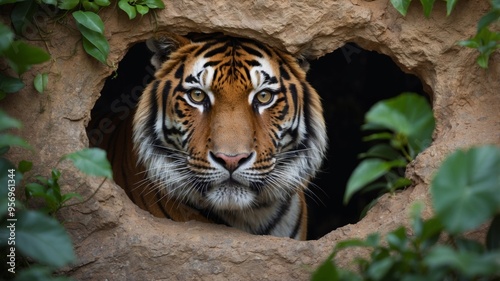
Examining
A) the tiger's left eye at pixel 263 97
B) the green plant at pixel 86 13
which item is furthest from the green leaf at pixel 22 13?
the tiger's left eye at pixel 263 97

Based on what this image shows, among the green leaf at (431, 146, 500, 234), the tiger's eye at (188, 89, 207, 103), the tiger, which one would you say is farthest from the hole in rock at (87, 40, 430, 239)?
the green leaf at (431, 146, 500, 234)

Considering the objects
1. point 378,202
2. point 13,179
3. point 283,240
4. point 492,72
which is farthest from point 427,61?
point 13,179

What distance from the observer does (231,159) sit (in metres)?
3.61

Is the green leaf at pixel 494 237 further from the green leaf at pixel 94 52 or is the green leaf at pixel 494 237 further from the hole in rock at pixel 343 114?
the hole in rock at pixel 343 114

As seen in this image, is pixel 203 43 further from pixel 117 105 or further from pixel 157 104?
pixel 117 105

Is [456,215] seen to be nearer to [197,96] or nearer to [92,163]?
[92,163]

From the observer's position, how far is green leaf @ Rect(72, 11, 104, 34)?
3338 mm

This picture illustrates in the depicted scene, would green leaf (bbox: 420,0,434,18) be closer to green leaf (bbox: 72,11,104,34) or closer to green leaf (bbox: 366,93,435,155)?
green leaf (bbox: 366,93,435,155)

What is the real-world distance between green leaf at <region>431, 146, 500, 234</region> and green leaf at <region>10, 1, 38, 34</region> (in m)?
2.03

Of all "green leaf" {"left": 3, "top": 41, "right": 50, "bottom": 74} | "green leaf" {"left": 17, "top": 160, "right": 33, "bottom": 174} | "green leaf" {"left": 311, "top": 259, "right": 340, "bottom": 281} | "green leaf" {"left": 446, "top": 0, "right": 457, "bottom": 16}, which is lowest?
"green leaf" {"left": 17, "top": 160, "right": 33, "bottom": 174}

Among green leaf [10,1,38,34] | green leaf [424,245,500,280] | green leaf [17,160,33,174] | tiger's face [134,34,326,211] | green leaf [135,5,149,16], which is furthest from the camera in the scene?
tiger's face [134,34,326,211]

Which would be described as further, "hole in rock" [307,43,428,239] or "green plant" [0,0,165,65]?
"hole in rock" [307,43,428,239]

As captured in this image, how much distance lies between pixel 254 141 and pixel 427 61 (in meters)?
0.94

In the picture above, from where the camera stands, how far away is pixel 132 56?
20.7 ft
